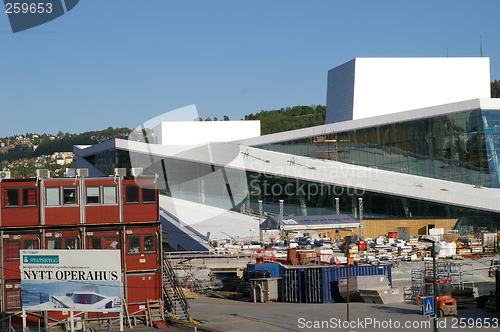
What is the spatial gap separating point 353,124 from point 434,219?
34.0ft

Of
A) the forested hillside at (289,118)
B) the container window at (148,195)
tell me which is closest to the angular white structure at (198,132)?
the container window at (148,195)

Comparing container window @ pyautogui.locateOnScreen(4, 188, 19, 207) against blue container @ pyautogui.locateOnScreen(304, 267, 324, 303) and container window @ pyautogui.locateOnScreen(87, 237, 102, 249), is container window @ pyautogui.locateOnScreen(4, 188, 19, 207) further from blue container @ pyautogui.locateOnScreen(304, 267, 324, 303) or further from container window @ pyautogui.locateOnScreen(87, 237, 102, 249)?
blue container @ pyautogui.locateOnScreen(304, 267, 324, 303)

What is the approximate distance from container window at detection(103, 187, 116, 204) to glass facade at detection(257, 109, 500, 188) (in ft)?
101

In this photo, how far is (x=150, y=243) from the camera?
2536 cm

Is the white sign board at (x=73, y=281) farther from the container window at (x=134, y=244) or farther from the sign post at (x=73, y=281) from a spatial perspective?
the container window at (x=134, y=244)

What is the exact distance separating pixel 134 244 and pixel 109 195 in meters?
1.86

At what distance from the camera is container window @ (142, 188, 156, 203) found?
1005 inches

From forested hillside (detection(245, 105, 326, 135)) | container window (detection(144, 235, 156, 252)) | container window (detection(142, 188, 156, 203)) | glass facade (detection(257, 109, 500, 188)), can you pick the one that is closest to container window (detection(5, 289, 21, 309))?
container window (detection(144, 235, 156, 252))

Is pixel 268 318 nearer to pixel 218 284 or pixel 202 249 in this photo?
pixel 218 284

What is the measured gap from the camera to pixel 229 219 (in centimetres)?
5316

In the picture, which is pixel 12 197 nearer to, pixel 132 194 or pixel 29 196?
pixel 29 196

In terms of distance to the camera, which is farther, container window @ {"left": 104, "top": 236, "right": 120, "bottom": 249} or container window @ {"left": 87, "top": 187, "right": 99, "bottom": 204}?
container window @ {"left": 87, "top": 187, "right": 99, "bottom": 204}

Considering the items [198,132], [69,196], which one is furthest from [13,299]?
[198,132]

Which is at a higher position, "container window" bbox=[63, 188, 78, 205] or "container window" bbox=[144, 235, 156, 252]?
"container window" bbox=[63, 188, 78, 205]
